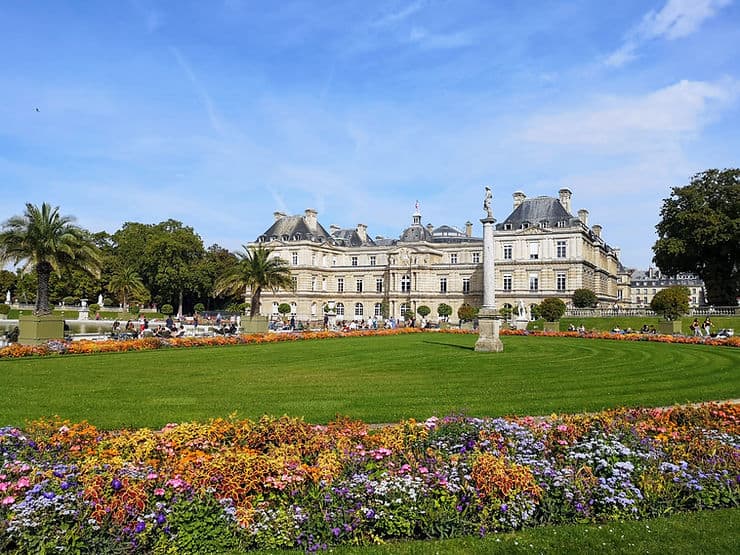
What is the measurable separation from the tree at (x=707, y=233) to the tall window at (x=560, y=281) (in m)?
11.1

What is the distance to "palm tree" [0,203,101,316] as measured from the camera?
28.7 metres

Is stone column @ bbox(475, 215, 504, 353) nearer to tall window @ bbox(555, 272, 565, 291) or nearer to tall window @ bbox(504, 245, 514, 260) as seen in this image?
tall window @ bbox(555, 272, 565, 291)

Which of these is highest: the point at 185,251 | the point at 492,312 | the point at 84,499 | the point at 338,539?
the point at 185,251

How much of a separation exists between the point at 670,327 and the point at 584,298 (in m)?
25.1

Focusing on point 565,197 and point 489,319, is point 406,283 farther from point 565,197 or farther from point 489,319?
point 489,319

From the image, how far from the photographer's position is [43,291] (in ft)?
95.6

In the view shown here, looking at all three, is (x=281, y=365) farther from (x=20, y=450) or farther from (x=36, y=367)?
(x=20, y=450)

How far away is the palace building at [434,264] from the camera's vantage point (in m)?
73.1

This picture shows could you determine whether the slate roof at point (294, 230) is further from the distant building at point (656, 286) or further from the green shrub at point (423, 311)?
the distant building at point (656, 286)

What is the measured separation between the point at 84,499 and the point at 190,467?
3.67ft

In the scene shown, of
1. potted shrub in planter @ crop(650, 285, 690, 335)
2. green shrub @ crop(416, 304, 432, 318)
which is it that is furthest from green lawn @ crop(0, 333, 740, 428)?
green shrub @ crop(416, 304, 432, 318)

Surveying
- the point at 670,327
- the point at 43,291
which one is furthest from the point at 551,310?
the point at 43,291

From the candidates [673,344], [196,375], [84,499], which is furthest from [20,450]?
[673,344]

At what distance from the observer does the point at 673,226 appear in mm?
62188
